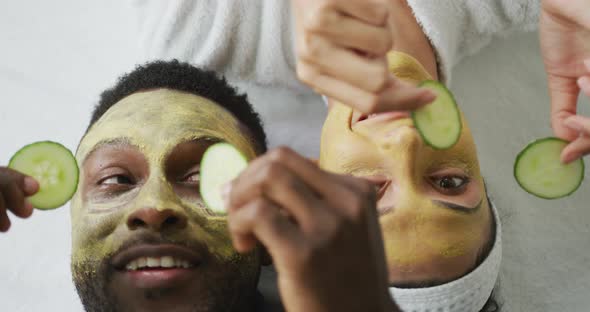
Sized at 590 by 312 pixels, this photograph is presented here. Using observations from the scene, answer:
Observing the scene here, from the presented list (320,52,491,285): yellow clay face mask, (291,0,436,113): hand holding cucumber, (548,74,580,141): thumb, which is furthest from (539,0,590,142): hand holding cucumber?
(291,0,436,113): hand holding cucumber

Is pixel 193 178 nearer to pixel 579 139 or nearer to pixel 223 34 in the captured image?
pixel 223 34

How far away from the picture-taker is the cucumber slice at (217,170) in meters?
1.20

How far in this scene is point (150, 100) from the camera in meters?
1.45

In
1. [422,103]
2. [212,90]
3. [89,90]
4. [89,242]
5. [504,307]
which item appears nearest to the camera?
[422,103]

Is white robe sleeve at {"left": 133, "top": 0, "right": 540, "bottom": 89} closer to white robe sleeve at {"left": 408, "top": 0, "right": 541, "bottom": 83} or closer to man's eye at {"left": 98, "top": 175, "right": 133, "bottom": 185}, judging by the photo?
white robe sleeve at {"left": 408, "top": 0, "right": 541, "bottom": 83}

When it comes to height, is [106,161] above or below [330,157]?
above

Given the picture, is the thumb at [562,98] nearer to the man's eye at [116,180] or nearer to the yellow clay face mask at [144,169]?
the yellow clay face mask at [144,169]

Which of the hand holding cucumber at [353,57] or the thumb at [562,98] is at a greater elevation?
the hand holding cucumber at [353,57]

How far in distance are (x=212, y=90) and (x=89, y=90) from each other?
62cm

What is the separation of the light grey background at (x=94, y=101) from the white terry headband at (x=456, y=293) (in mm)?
461

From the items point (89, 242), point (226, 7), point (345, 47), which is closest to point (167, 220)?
point (89, 242)

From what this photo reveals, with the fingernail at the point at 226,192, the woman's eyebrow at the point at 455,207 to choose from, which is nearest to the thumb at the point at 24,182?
the fingernail at the point at 226,192

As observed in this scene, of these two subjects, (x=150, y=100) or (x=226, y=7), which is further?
(x=226, y=7)

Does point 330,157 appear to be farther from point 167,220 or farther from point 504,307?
point 504,307
